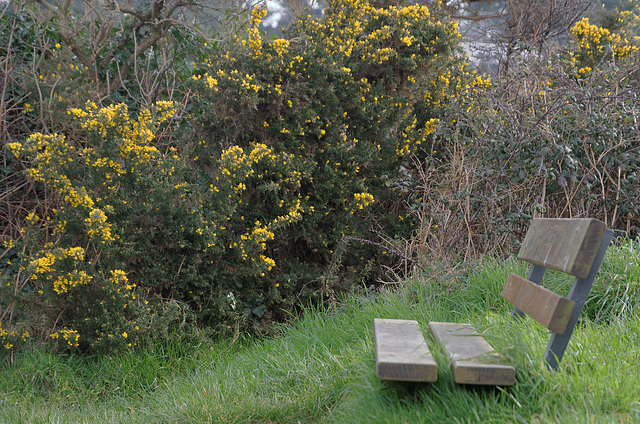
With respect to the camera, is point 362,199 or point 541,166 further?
point 362,199

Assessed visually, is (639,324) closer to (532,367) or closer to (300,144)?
(532,367)

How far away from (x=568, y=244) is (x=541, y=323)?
0.37 metres

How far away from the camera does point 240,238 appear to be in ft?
16.4

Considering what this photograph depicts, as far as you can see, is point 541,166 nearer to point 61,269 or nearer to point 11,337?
point 61,269

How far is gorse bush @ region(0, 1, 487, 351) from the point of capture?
4.33 m

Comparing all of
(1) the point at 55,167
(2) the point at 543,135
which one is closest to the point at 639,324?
(2) the point at 543,135

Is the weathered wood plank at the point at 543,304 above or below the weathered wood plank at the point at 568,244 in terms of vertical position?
below

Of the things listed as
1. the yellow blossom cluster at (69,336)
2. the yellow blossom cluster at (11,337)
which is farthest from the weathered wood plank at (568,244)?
the yellow blossom cluster at (11,337)

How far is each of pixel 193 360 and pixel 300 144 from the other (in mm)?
2441

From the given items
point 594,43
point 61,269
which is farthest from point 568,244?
point 594,43

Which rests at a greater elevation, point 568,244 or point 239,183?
point 568,244

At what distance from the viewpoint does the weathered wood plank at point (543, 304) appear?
216cm

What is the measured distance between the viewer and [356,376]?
9.12 feet

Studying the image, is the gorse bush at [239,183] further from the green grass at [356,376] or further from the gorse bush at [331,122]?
the green grass at [356,376]
